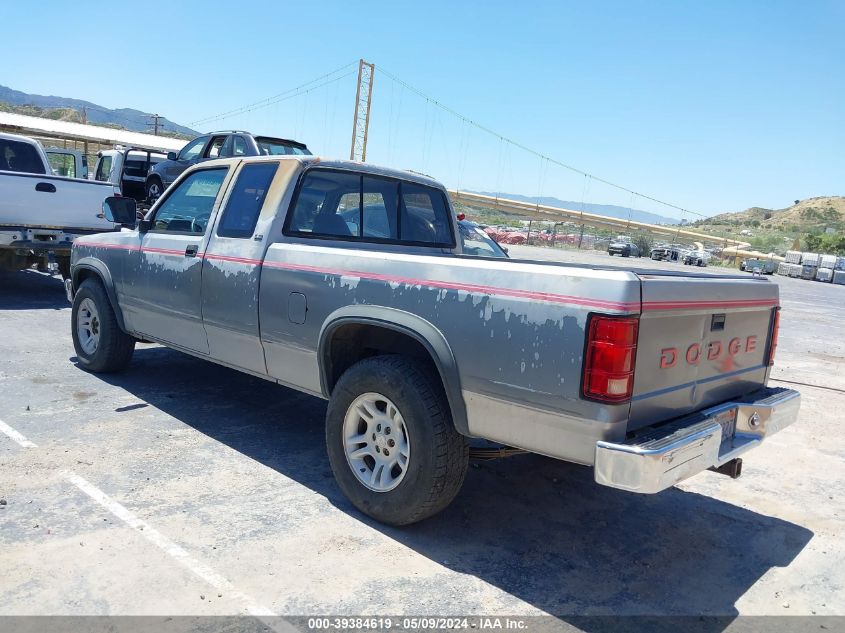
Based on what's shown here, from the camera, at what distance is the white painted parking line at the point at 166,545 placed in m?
2.84

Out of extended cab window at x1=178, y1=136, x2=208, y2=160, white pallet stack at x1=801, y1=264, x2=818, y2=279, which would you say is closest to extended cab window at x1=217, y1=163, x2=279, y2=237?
extended cab window at x1=178, y1=136, x2=208, y2=160

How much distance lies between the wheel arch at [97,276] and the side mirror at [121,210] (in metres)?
0.44

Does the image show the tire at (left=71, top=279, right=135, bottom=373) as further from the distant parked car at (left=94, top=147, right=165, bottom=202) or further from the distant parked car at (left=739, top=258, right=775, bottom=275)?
the distant parked car at (left=739, top=258, right=775, bottom=275)

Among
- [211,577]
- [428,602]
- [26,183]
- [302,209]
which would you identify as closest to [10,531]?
[211,577]

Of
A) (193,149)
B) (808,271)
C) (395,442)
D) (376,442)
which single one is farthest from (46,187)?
(808,271)

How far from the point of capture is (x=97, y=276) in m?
5.99

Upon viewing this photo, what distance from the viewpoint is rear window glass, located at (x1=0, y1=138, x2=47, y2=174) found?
410 inches

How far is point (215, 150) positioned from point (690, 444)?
1229 cm

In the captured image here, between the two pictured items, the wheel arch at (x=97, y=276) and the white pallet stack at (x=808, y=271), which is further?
the white pallet stack at (x=808, y=271)

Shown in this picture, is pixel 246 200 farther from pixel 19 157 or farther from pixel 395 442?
pixel 19 157

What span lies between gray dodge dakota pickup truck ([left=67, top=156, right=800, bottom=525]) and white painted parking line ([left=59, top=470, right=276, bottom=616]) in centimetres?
89

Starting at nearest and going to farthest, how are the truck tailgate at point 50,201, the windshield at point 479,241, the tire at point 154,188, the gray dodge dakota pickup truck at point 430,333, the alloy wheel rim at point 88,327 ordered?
the gray dodge dakota pickup truck at point 430,333
the alloy wheel rim at point 88,327
the truck tailgate at point 50,201
the windshield at point 479,241
the tire at point 154,188

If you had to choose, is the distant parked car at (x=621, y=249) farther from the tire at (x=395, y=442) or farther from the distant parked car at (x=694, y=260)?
the tire at (x=395, y=442)

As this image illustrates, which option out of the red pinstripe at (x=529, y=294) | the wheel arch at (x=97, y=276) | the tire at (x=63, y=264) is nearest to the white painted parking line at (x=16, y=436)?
the wheel arch at (x=97, y=276)
